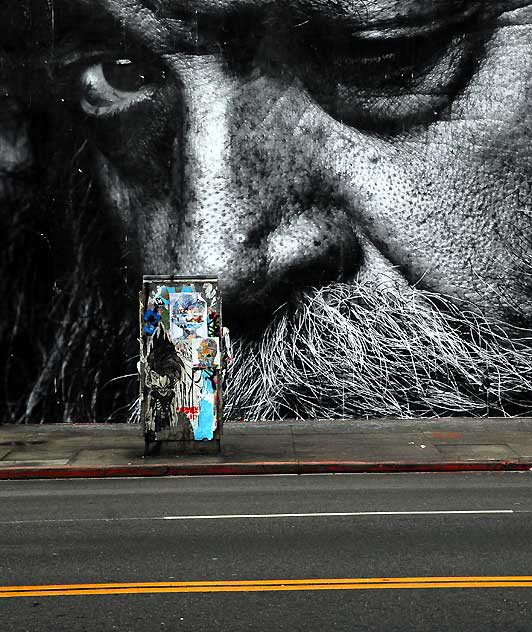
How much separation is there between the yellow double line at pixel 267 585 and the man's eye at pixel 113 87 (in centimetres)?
1031

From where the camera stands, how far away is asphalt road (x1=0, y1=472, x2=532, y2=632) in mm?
6980

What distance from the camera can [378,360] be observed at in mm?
16641

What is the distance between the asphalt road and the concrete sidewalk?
376mm

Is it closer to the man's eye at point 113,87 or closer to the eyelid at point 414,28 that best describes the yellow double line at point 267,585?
the man's eye at point 113,87

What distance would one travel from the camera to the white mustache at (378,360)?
1661 centimetres

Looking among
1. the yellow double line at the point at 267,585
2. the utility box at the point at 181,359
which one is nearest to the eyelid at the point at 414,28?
the utility box at the point at 181,359

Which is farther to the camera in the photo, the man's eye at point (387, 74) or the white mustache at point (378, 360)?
the man's eye at point (387, 74)

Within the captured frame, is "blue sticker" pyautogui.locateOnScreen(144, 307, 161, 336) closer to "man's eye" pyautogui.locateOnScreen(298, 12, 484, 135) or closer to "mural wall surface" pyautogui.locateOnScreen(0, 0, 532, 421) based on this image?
"mural wall surface" pyautogui.locateOnScreen(0, 0, 532, 421)

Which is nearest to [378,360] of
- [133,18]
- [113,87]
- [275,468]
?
[275,468]

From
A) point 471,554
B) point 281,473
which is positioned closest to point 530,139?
point 281,473

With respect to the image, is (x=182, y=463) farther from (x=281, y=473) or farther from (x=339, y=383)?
(x=339, y=383)

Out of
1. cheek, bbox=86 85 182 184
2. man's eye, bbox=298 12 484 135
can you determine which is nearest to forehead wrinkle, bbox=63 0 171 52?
cheek, bbox=86 85 182 184

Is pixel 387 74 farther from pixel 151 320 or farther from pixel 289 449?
pixel 289 449

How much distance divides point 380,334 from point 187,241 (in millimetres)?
3071
